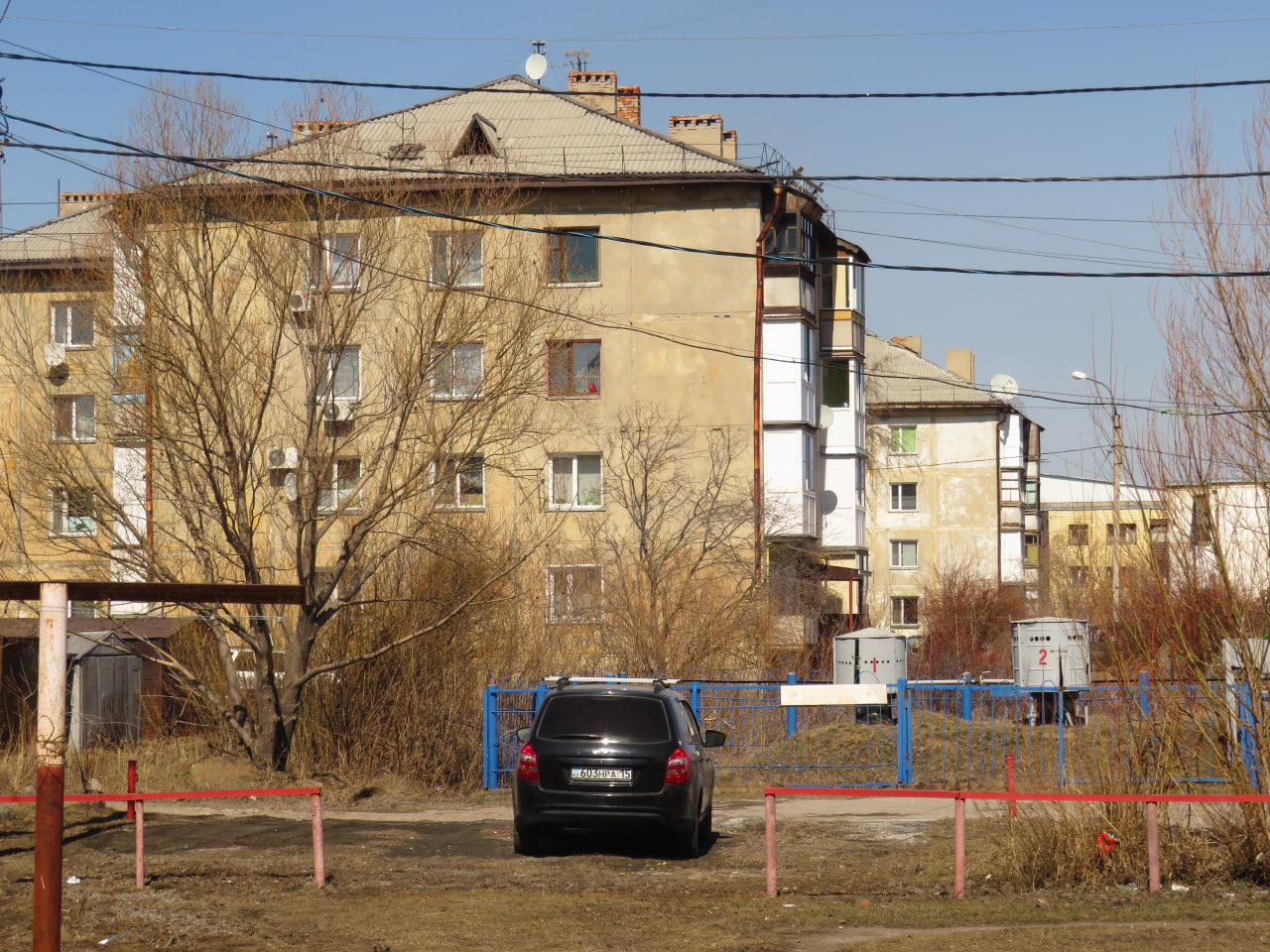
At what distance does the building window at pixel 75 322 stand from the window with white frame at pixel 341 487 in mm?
3807

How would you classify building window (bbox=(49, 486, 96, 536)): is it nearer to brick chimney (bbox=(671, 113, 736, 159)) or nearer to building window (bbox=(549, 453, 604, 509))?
building window (bbox=(549, 453, 604, 509))

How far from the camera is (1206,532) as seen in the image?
10758 millimetres

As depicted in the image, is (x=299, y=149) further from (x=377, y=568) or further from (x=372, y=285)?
(x=377, y=568)

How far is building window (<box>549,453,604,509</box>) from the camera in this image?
34.9 meters

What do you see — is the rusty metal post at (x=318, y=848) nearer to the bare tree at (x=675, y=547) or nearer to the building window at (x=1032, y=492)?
the bare tree at (x=675, y=547)

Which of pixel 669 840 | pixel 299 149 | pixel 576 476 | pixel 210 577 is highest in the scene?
pixel 299 149

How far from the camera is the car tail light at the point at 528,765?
12953 millimetres

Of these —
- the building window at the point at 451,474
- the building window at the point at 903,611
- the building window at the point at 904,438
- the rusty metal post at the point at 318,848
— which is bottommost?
the rusty metal post at the point at 318,848

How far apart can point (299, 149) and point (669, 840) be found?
11.3m

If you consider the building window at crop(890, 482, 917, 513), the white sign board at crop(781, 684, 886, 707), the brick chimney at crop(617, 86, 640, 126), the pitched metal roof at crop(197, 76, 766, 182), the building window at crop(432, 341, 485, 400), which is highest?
the brick chimney at crop(617, 86, 640, 126)

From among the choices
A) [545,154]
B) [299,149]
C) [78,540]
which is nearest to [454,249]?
[299,149]

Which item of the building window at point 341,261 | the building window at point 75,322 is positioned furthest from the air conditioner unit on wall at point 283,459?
the building window at point 75,322

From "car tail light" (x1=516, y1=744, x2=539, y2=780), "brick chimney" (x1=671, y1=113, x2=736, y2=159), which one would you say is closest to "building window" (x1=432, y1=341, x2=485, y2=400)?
"car tail light" (x1=516, y1=744, x2=539, y2=780)

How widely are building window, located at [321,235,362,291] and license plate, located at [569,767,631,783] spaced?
9.27m
